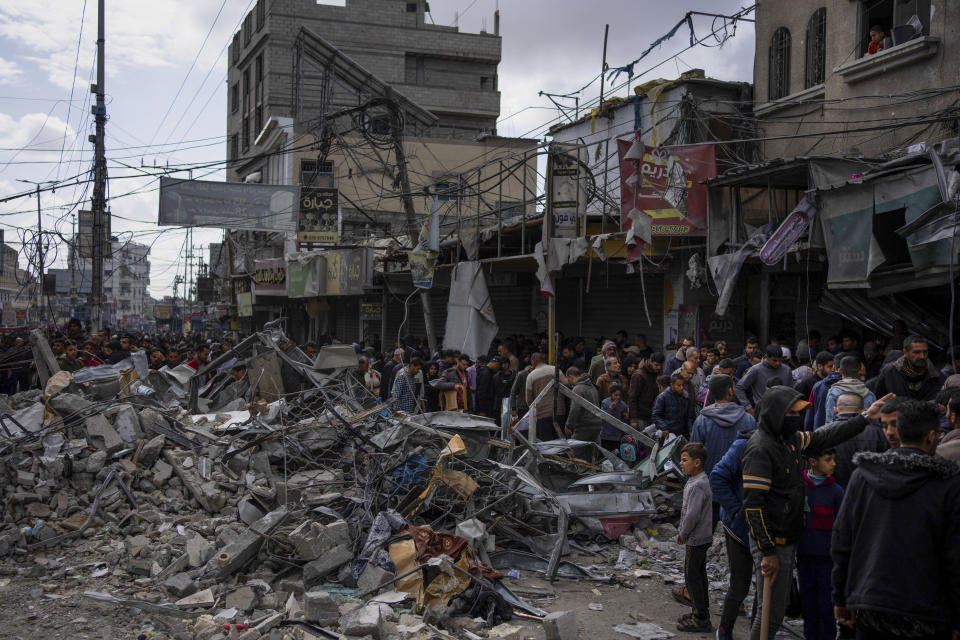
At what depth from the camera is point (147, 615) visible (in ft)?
19.9

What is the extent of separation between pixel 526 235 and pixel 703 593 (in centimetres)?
1147

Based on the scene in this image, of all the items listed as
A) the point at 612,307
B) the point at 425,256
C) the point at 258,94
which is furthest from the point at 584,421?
the point at 258,94

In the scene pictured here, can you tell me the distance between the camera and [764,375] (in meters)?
8.70

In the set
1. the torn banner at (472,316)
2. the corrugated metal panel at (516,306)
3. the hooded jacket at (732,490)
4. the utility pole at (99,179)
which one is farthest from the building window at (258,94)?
the hooded jacket at (732,490)

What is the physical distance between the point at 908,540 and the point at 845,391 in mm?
2959

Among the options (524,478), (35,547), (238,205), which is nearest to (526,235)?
(238,205)

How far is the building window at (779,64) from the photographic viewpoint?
15.8 meters

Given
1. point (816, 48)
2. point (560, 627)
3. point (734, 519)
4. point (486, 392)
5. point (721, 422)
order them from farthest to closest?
point (816, 48) < point (486, 392) < point (721, 422) < point (560, 627) < point (734, 519)

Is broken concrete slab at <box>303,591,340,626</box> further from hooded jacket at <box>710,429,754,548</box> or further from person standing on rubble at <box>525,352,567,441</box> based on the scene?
person standing on rubble at <box>525,352,567,441</box>

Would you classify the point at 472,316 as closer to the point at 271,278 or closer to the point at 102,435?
the point at 102,435

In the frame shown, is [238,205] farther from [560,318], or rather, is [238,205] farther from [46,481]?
[46,481]

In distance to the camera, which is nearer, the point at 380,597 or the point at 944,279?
the point at 380,597

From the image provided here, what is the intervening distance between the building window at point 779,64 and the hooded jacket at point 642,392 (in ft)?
28.9

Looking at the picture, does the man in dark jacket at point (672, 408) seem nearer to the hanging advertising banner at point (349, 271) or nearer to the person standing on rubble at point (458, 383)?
the person standing on rubble at point (458, 383)
